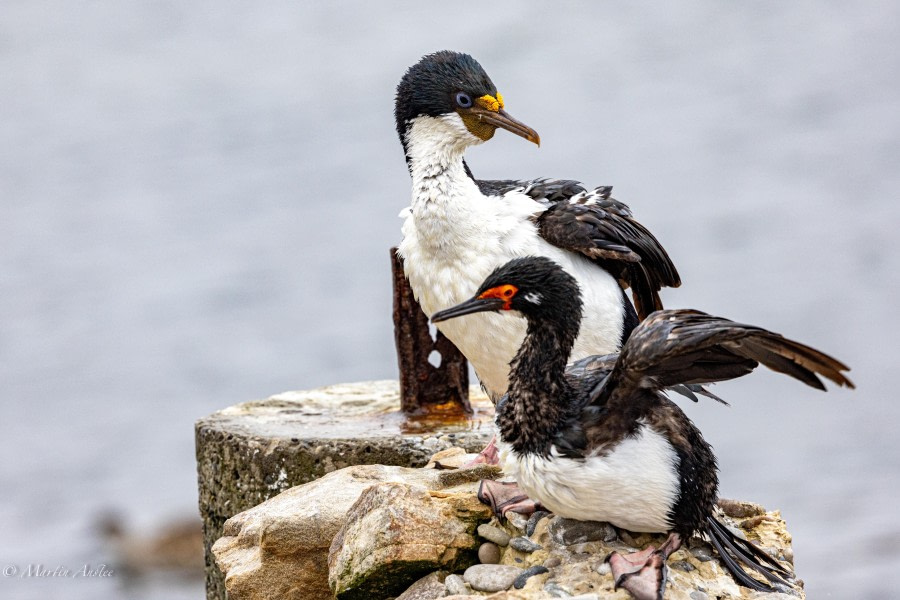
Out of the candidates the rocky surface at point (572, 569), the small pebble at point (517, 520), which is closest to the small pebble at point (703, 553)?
the rocky surface at point (572, 569)

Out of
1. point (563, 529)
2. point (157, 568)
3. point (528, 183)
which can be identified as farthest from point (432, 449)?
point (157, 568)

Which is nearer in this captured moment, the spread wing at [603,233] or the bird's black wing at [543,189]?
the spread wing at [603,233]

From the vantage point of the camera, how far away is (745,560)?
5.04 metres

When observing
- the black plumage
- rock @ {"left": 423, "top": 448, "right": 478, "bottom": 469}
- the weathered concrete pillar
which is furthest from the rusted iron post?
the black plumage

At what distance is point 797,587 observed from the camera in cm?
509

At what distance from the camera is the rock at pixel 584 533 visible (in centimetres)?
499

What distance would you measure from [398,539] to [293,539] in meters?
0.63

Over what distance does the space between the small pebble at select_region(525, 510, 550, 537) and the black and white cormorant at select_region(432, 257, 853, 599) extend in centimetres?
20

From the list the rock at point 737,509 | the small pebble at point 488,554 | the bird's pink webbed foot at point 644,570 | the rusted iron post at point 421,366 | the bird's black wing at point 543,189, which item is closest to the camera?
the bird's pink webbed foot at point 644,570

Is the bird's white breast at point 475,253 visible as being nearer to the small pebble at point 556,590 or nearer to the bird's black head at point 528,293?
the bird's black head at point 528,293

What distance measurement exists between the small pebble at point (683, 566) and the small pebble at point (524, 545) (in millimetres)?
500

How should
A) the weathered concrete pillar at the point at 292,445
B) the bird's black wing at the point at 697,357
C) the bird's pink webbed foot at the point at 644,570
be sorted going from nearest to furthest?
the bird's black wing at the point at 697,357, the bird's pink webbed foot at the point at 644,570, the weathered concrete pillar at the point at 292,445

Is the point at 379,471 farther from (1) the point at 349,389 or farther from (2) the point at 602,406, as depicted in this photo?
(1) the point at 349,389

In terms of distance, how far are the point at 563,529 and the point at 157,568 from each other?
870 centimetres
